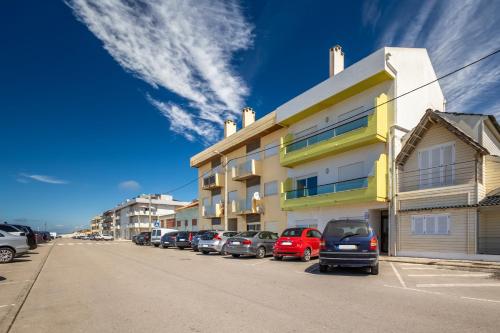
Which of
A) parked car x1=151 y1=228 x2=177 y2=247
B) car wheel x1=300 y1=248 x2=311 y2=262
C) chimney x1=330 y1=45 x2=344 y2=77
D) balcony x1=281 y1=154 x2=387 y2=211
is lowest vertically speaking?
parked car x1=151 y1=228 x2=177 y2=247

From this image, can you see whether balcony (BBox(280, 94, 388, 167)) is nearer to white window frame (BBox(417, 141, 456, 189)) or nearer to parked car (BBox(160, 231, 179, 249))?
white window frame (BBox(417, 141, 456, 189))

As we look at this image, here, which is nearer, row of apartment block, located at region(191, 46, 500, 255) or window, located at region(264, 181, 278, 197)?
row of apartment block, located at region(191, 46, 500, 255)

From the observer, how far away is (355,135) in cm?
2091

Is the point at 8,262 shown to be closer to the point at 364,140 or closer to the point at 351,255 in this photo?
the point at 351,255

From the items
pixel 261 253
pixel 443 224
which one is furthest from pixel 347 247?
pixel 443 224

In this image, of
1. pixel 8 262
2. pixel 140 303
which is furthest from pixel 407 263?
pixel 8 262

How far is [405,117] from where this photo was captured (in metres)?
20.4

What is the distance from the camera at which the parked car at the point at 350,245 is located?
1063 cm

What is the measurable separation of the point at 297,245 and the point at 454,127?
920cm

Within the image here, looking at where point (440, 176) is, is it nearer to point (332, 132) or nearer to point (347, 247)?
point (332, 132)

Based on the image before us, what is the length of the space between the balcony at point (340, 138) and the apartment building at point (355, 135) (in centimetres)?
6

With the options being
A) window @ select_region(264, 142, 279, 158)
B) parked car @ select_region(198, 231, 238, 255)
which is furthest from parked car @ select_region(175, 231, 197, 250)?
window @ select_region(264, 142, 279, 158)

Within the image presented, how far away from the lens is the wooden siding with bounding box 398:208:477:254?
51.2ft

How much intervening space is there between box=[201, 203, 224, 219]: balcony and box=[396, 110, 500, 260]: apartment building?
2035 centimetres
